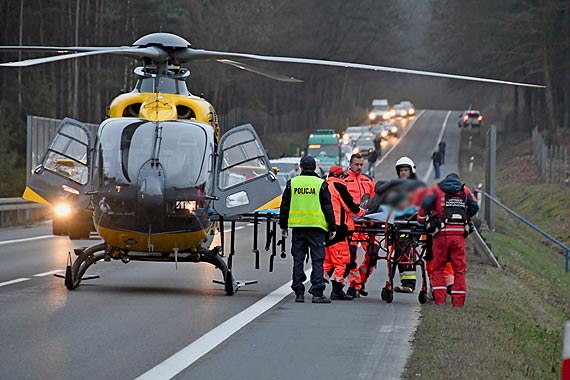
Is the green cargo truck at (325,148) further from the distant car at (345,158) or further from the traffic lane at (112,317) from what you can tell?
the traffic lane at (112,317)

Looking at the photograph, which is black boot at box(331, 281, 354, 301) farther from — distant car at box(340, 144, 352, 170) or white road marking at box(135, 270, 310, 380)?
distant car at box(340, 144, 352, 170)

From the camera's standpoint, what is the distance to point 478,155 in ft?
297

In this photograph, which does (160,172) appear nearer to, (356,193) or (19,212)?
(356,193)

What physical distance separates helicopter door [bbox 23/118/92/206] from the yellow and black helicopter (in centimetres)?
1

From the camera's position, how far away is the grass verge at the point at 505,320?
11.0m

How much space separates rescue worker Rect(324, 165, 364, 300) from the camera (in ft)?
52.5

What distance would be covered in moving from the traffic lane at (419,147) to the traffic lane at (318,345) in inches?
1960

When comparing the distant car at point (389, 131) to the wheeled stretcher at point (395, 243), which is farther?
the distant car at point (389, 131)

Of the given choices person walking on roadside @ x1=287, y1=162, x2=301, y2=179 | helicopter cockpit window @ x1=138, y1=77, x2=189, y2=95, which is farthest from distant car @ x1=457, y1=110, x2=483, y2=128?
helicopter cockpit window @ x1=138, y1=77, x2=189, y2=95

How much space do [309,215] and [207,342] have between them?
3.99 metres

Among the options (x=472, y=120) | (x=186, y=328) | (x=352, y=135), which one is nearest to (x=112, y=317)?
(x=186, y=328)

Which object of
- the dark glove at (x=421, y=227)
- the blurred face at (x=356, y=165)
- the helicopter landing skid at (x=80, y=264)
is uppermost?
the blurred face at (x=356, y=165)

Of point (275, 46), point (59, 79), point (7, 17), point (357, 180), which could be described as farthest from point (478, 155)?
point (357, 180)

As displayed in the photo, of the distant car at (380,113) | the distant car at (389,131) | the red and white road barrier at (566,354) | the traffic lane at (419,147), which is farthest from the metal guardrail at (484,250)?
the distant car at (380,113)
